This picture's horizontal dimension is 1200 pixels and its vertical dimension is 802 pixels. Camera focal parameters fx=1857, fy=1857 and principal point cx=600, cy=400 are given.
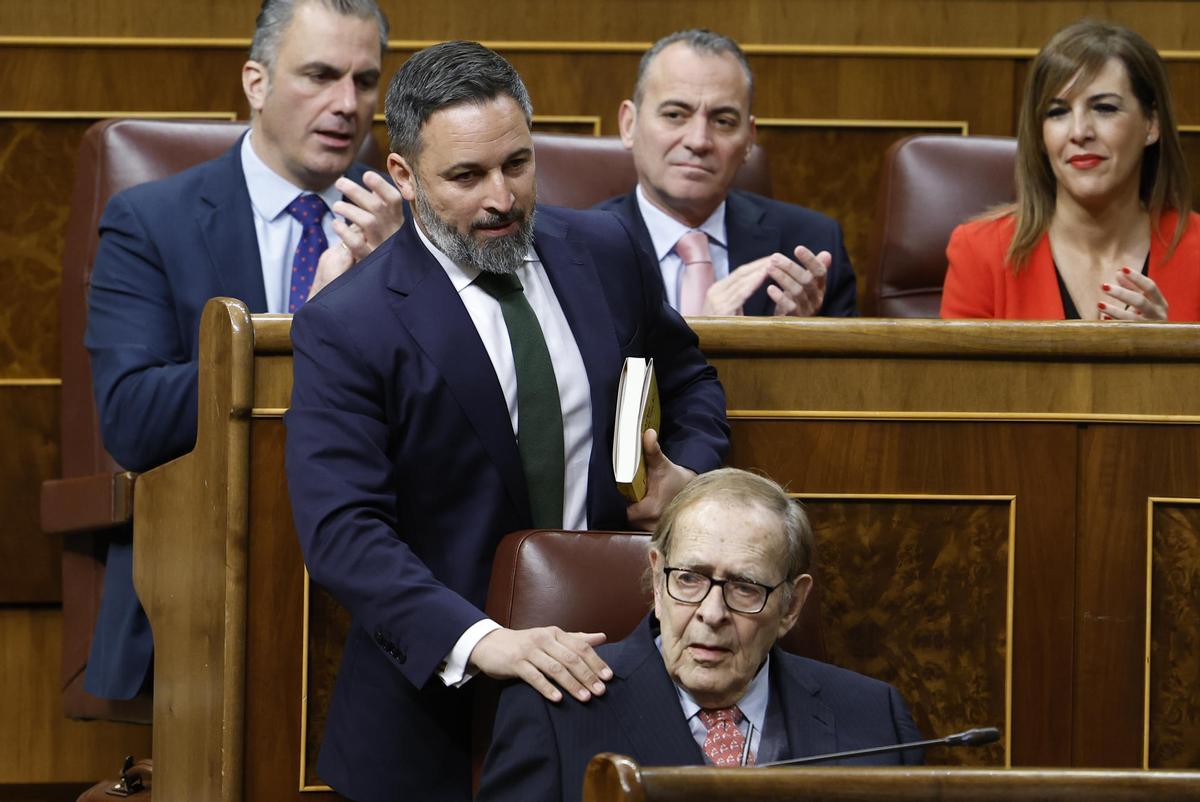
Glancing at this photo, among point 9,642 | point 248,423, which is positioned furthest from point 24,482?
point 248,423

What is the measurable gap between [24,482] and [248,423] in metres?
0.92

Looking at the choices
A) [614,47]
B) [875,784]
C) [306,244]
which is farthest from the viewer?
[614,47]

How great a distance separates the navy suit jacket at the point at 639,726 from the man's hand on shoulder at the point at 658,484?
17 centimetres

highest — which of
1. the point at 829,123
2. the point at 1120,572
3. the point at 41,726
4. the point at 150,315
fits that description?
the point at 829,123

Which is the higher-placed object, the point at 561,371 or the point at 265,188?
the point at 265,188

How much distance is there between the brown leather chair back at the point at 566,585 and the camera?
149cm

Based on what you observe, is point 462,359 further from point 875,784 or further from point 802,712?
point 875,784

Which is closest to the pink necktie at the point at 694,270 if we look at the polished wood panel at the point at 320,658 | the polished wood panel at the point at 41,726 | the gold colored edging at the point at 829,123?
the gold colored edging at the point at 829,123

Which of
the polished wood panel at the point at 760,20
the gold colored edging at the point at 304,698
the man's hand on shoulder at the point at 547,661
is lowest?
the gold colored edging at the point at 304,698

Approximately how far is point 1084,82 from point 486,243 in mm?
949

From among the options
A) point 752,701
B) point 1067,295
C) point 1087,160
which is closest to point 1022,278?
point 1067,295

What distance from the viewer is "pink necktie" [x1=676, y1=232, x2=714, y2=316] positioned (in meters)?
2.27

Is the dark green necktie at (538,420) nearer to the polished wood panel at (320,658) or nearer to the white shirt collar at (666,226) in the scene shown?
the polished wood panel at (320,658)

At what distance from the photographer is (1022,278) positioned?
7.32 ft
